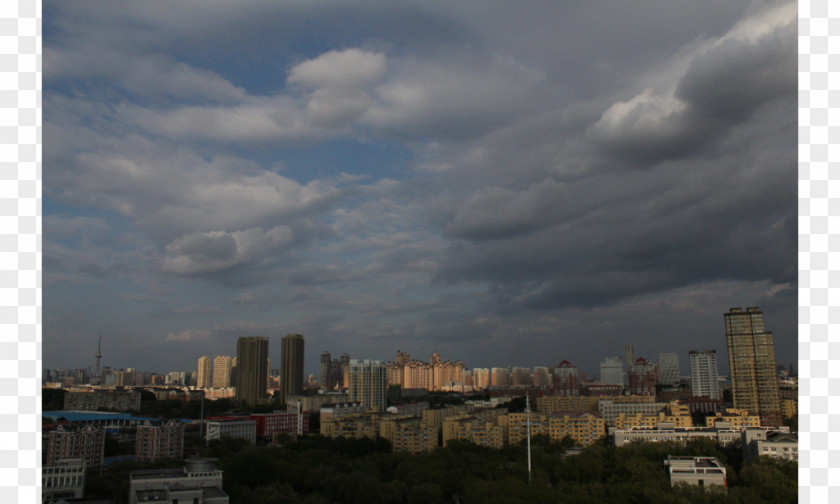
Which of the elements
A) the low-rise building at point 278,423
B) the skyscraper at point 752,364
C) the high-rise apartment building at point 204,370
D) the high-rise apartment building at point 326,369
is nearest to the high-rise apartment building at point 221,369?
the high-rise apartment building at point 204,370

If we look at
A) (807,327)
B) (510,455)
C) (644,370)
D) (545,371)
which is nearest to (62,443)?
(510,455)

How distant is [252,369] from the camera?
822 inches

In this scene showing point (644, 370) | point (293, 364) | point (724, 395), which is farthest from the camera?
point (293, 364)

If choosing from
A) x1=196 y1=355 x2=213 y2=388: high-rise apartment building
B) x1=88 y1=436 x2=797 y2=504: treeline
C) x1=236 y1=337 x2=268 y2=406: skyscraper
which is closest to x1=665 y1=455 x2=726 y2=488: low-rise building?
x1=88 y1=436 x2=797 y2=504: treeline

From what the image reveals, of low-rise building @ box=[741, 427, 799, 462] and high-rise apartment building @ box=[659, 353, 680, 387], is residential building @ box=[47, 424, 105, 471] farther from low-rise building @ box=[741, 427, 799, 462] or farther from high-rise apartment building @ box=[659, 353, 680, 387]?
high-rise apartment building @ box=[659, 353, 680, 387]

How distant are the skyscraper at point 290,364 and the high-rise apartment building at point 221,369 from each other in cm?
611

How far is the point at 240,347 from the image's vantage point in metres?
20.9

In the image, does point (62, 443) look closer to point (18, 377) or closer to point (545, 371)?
point (18, 377)

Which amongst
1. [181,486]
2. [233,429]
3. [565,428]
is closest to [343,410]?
[233,429]

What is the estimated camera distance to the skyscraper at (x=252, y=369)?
2064 cm

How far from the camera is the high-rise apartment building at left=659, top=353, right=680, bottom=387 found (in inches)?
1032

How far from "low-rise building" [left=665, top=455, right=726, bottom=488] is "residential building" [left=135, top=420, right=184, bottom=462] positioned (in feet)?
25.4

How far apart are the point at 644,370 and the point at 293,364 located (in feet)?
41.8

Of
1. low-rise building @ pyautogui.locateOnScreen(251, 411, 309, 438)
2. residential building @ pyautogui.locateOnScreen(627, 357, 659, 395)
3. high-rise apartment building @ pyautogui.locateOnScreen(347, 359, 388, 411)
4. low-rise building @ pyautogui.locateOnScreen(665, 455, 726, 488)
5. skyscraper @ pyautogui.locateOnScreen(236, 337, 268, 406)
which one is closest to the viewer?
low-rise building @ pyautogui.locateOnScreen(665, 455, 726, 488)
